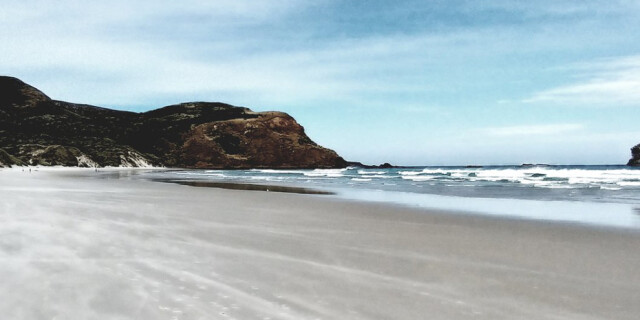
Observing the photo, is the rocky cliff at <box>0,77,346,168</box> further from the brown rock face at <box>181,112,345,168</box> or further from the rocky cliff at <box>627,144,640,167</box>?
the rocky cliff at <box>627,144,640,167</box>

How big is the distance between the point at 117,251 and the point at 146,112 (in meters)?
190

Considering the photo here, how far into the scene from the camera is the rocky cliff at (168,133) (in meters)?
118

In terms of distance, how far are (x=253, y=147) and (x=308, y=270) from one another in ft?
491

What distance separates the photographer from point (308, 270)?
225 inches

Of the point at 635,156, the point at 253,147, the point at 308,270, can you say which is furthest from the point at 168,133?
the point at 308,270

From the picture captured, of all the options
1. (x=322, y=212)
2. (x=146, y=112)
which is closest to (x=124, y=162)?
(x=146, y=112)

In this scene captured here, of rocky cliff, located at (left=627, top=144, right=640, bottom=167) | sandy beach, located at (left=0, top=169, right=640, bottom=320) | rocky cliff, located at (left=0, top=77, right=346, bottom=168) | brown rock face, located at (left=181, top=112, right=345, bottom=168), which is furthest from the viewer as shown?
rocky cliff, located at (left=627, top=144, right=640, bottom=167)

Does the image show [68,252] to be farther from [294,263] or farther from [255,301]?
[255,301]

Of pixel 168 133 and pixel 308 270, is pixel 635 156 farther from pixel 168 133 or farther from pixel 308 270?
pixel 308 270

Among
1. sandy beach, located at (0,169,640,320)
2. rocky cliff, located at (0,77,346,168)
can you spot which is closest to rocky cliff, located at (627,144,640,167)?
rocky cliff, located at (0,77,346,168)

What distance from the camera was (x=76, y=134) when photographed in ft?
394

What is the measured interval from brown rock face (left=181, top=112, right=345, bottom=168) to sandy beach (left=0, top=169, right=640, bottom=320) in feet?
461

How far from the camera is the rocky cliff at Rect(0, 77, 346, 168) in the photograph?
117625 mm

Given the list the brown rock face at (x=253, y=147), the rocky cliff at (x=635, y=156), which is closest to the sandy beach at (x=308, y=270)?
the brown rock face at (x=253, y=147)
